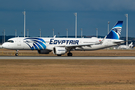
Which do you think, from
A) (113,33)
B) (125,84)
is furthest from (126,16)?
(125,84)

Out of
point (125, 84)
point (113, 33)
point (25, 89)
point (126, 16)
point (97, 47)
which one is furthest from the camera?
point (126, 16)

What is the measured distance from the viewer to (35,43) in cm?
5266

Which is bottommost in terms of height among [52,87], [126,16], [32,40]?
[52,87]

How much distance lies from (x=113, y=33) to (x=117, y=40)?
2617 millimetres

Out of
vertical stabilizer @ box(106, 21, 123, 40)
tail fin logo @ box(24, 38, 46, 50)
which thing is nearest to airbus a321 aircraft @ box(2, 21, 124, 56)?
tail fin logo @ box(24, 38, 46, 50)

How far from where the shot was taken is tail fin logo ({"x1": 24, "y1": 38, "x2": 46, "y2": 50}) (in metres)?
52.6

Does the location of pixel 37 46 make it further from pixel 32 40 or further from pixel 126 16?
pixel 126 16

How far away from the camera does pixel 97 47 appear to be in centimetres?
5803

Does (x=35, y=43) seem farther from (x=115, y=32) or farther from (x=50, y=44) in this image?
(x=115, y=32)

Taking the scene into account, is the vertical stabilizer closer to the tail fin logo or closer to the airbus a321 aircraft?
the airbus a321 aircraft

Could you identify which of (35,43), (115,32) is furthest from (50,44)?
(115,32)

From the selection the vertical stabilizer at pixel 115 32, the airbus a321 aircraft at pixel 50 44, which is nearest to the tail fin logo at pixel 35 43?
the airbus a321 aircraft at pixel 50 44

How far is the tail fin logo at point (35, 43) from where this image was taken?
52594 mm

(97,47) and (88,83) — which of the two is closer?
(88,83)
